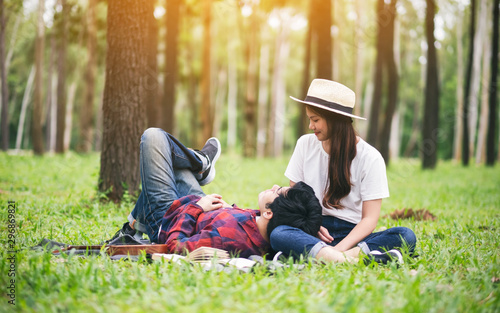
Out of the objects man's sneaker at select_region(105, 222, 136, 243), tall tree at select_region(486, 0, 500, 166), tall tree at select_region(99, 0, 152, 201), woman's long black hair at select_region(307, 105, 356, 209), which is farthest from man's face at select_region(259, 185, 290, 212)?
tall tree at select_region(486, 0, 500, 166)

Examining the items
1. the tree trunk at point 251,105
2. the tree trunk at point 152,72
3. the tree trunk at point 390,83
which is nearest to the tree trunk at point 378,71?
the tree trunk at point 390,83

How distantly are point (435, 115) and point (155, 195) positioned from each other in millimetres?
13864

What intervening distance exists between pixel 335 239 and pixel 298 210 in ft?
2.03

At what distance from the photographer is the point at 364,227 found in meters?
3.75

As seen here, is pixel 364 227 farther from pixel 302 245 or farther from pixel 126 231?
pixel 126 231

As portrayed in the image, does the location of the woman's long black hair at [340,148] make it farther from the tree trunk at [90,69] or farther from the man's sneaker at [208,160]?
the tree trunk at [90,69]

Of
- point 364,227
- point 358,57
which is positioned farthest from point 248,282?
point 358,57

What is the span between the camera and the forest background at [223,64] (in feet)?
20.7

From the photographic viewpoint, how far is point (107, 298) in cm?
265

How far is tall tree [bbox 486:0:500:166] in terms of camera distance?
16.6 m

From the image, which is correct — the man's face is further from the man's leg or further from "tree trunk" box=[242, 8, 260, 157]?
"tree trunk" box=[242, 8, 260, 157]

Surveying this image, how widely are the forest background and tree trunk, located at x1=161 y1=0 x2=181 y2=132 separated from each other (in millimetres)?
32

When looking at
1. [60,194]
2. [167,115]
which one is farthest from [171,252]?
[167,115]

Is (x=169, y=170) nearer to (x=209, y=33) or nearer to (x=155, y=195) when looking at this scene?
(x=155, y=195)
